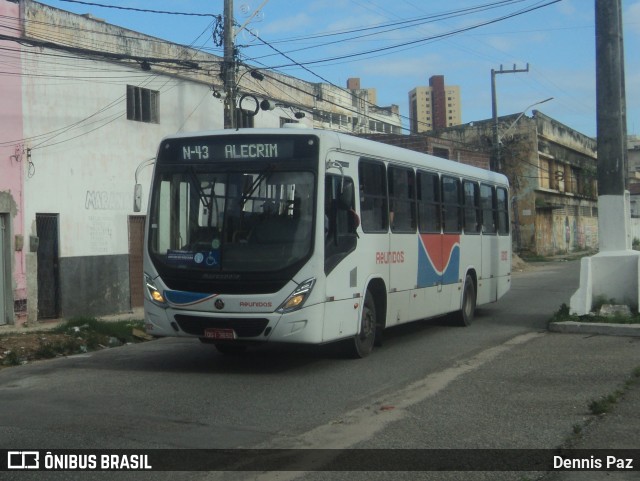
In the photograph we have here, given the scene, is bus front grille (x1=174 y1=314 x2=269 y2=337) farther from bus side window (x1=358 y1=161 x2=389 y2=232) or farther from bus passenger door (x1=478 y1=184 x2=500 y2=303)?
bus passenger door (x1=478 y1=184 x2=500 y2=303)

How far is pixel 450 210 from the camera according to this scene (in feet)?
47.3

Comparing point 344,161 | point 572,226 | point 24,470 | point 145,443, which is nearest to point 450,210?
point 344,161

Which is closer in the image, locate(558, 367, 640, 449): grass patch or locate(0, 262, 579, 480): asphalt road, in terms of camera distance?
locate(558, 367, 640, 449): grass patch

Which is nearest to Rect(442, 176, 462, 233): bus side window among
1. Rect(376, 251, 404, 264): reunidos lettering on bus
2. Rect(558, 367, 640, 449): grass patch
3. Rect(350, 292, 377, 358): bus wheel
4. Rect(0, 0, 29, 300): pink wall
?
Rect(376, 251, 404, 264): reunidos lettering on bus

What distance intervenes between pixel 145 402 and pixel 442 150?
40.7m

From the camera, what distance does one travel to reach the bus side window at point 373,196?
35.9 ft

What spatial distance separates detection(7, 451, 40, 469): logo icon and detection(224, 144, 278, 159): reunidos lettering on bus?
183 inches

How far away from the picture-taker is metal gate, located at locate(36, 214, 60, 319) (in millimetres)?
18766

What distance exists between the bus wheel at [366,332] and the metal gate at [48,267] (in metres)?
10.5

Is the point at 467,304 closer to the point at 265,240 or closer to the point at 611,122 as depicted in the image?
the point at 611,122

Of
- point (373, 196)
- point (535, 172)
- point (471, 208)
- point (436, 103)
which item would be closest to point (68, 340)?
point (373, 196)

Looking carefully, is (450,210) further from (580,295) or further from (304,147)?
(304,147)

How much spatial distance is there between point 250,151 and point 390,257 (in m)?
2.92

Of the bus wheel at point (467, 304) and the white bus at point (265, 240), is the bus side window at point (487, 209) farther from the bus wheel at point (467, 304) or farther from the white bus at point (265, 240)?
the white bus at point (265, 240)
